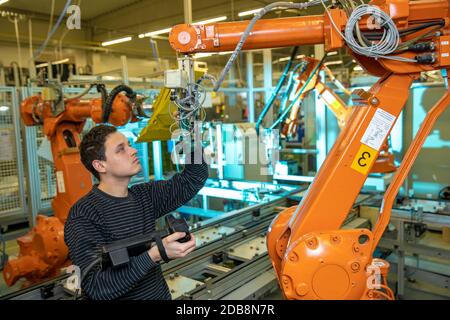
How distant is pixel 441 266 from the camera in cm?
483

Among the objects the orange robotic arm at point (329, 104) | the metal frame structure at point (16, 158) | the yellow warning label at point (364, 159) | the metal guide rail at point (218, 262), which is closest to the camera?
the yellow warning label at point (364, 159)

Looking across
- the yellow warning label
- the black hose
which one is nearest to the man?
the yellow warning label

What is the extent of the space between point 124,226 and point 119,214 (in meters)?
0.06

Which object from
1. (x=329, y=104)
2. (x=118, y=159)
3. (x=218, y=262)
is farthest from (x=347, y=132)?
(x=329, y=104)

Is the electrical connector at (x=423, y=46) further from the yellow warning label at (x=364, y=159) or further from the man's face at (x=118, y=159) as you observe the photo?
the man's face at (x=118, y=159)

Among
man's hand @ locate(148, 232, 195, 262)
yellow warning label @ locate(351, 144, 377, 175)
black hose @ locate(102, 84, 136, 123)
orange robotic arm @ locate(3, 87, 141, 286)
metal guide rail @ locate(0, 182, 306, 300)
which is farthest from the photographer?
orange robotic arm @ locate(3, 87, 141, 286)

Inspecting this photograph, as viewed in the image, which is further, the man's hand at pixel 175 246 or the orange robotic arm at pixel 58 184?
the orange robotic arm at pixel 58 184

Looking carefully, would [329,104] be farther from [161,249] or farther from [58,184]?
[161,249]

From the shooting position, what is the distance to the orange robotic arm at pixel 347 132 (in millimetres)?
1643

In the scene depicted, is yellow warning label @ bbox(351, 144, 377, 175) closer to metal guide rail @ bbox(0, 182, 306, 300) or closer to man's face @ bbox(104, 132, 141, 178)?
man's face @ bbox(104, 132, 141, 178)

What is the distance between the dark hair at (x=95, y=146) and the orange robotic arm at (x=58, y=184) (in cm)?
114

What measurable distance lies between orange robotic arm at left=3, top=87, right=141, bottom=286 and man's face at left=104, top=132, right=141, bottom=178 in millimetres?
1172

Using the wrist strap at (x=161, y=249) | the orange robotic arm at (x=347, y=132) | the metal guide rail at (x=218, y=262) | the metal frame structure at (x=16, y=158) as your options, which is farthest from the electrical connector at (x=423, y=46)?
the metal frame structure at (x=16, y=158)

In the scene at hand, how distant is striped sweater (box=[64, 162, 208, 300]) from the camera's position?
147 cm
